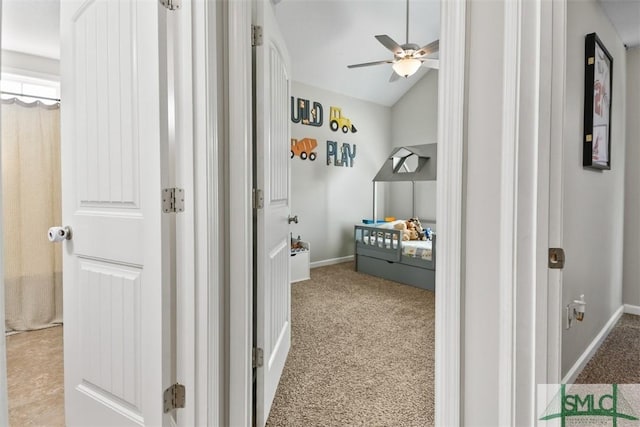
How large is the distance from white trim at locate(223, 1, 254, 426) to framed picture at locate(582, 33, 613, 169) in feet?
6.24

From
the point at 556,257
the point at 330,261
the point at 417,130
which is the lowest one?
the point at 330,261

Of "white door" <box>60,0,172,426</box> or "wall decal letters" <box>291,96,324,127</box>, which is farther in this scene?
"wall decal letters" <box>291,96,324,127</box>

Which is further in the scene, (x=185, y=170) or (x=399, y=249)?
(x=399, y=249)

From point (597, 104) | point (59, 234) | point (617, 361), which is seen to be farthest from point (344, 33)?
point (617, 361)

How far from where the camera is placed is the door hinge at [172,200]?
1.34m

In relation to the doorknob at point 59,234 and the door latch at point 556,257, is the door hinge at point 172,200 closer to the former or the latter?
the doorknob at point 59,234

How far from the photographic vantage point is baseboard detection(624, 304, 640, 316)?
10.2ft

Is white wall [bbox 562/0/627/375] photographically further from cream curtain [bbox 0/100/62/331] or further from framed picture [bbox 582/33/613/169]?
cream curtain [bbox 0/100/62/331]

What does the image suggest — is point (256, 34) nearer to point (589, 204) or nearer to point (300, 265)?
point (589, 204)

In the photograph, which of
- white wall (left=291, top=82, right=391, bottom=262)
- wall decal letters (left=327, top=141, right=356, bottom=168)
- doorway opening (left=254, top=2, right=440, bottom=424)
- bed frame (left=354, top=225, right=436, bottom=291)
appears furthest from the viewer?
wall decal letters (left=327, top=141, right=356, bottom=168)

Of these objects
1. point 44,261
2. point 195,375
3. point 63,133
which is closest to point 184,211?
point 195,375

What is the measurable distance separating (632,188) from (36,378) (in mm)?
4668

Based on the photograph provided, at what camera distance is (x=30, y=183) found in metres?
2.73

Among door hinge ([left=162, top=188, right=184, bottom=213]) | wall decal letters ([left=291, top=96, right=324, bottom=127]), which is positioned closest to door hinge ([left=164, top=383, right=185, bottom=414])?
door hinge ([left=162, top=188, right=184, bottom=213])
